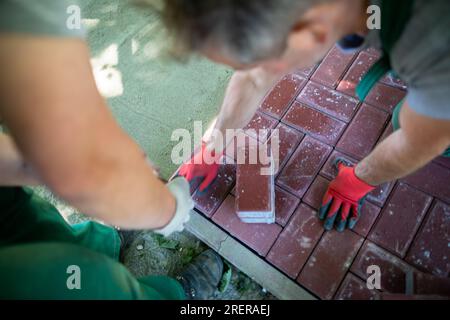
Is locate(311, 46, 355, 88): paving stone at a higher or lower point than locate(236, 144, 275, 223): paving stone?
higher

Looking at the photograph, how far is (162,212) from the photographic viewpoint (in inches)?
45.0

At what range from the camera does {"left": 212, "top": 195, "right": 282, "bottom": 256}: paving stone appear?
176cm

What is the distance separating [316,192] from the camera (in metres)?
1.86

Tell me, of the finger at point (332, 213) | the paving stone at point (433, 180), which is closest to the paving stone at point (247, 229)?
the finger at point (332, 213)

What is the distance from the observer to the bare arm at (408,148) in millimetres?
1078

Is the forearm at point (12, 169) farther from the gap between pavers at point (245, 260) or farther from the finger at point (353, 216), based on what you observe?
the finger at point (353, 216)

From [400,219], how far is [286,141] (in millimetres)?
711

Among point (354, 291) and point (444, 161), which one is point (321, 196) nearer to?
point (354, 291)

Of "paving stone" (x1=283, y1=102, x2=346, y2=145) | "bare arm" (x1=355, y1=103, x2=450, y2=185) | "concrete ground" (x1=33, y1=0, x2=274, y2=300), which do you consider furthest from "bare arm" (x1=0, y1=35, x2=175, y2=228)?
"paving stone" (x1=283, y1=102, x2=346, y2=145)

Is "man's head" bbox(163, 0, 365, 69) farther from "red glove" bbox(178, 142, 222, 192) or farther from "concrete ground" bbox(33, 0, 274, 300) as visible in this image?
"concrete ground" bbox(33, 0, 274, 300)

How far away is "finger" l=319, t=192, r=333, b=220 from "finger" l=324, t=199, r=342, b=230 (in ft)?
0.06

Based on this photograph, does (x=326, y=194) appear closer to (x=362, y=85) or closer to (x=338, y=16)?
(x=362, y=85)

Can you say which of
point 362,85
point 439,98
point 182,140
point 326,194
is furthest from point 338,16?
point 182,140

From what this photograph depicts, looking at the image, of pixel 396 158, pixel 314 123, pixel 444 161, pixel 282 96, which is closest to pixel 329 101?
pixel 314 123
